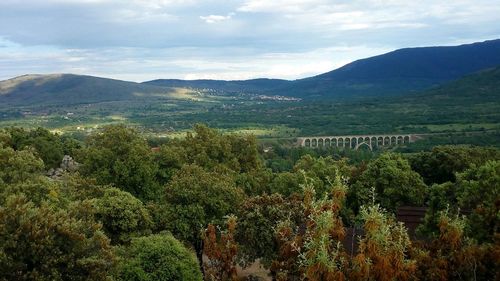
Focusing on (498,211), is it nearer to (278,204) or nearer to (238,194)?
(278,204)

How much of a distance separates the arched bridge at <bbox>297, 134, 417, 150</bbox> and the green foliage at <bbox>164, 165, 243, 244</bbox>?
9015cm

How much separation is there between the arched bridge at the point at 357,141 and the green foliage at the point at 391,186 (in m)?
83.2

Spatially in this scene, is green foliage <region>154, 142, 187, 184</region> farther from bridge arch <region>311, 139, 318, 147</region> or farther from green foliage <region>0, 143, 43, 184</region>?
bridge arch <region>311, 139, 318, 147</region>

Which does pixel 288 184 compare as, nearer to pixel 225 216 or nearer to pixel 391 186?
pixel 391 186

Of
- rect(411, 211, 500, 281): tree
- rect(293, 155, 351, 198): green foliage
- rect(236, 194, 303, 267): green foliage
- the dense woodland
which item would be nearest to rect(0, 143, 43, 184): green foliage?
the dense woodland

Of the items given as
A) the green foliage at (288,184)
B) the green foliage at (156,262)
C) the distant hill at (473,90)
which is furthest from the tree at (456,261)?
the distant hill at (473,90)

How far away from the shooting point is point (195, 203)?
78.7 feet

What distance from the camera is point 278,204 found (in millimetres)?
21188

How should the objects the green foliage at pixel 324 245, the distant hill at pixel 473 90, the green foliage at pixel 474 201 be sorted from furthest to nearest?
the distant hill at pixel 473 90 → the green foliage at pixel 474 201 → the green foliage at pixel 324 245

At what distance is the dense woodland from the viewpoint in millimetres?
13234

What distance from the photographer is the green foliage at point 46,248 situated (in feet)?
47.3

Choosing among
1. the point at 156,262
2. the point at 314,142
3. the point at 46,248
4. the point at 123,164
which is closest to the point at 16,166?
the point at 123,164

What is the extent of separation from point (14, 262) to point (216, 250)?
6513mm

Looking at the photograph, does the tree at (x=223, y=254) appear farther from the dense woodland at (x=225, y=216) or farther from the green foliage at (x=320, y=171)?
the green foliage at (x=320, y=171)
